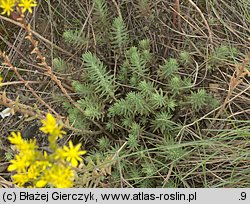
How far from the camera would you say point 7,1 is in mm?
1604

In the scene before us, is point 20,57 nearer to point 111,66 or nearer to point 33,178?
point 111,66

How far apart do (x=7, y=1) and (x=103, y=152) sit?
1.06 metres

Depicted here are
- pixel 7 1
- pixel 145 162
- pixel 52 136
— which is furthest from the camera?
pixel 145 162

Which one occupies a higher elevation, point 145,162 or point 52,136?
point 52,136

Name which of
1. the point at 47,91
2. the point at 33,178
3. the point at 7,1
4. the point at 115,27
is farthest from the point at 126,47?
the point at 33,178

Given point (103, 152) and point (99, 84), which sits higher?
point (99, 84)

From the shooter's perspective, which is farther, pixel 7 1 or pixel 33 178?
pixel 7 1

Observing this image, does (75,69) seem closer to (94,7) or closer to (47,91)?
(47,91)

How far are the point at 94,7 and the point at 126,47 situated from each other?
0.38m

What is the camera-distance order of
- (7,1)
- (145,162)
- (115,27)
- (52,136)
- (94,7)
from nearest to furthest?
1. (52,136)
2. (7,1)
3. (145,162)
4. (115,27)
5. (94,7)

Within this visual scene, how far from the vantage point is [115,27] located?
2.40m

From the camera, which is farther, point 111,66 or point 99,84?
point 111,66
